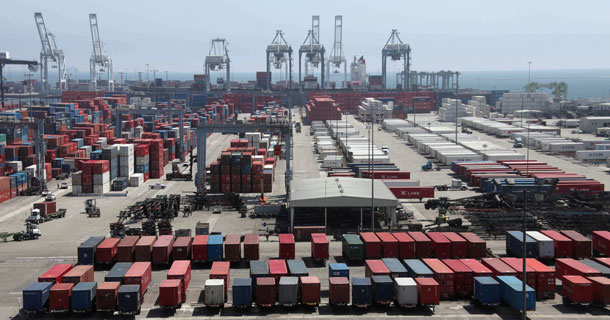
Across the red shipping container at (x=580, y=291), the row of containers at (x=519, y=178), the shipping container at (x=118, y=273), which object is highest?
the row of containers at (x=519, y=178)

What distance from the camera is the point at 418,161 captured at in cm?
8881

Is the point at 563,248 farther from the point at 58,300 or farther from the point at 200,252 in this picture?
Result: the point at 58,300

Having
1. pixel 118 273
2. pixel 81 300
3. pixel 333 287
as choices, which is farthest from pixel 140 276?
pixel 333 287

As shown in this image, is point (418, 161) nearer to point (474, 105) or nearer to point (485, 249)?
point (485, 249)

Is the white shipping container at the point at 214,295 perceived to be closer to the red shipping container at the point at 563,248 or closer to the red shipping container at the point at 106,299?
the red shipping container at the point at 106,299

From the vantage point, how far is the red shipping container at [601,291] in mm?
32281

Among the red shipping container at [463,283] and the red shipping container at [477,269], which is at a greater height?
the red shipping container at [477,269]

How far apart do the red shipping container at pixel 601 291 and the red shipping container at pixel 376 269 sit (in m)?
9.59

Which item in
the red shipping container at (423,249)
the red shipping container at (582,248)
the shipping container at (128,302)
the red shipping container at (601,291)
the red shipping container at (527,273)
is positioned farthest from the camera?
the red shipping container at (582,248)

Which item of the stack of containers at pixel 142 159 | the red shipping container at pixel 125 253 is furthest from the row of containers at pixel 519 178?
the stack of containers at pixel 142 159

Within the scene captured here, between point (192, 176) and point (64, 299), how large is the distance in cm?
4370

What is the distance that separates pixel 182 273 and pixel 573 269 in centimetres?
1930

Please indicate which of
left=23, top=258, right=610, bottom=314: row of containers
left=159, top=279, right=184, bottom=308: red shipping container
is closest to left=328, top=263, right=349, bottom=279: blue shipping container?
left=23, top=258, right=610, bottom=314: row of containers

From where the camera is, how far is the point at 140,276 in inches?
1316
